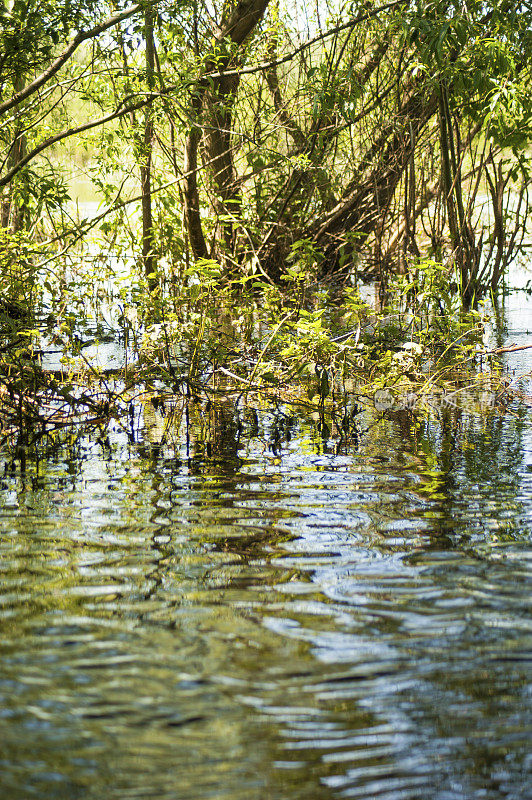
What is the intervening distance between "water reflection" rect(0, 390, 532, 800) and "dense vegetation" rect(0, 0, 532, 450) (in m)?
1.49

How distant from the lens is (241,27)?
818cm

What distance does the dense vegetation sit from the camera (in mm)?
5035

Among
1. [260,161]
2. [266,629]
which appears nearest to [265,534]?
[266,629]

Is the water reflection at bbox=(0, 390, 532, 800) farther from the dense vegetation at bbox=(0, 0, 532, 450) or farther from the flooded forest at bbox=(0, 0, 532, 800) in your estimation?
the dense vegetation at bbox=(0, 0, 532, 450)

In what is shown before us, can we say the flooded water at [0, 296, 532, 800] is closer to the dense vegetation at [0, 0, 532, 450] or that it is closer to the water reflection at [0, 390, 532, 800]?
the water reflection at [0, 390, 532, 800]

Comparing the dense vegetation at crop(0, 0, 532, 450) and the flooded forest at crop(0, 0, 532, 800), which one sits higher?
the dense vegetation at crop(0, 0, 532, 450)

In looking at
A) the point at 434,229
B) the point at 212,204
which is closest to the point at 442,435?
the point at 434,229

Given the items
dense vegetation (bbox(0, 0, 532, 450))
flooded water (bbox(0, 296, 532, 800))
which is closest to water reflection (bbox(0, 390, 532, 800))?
flooded water (bbox(0, 296, 532, 800))

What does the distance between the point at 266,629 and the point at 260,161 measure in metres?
6.86

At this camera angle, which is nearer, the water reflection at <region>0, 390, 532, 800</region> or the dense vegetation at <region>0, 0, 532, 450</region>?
the water reflection at <region>0, 390, 532, 800</region>

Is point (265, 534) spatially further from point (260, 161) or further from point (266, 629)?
point (260, 161)

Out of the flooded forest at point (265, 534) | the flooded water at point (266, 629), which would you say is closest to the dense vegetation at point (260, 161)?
the flooded forest at point (265, 534)

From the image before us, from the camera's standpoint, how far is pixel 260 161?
8320mm

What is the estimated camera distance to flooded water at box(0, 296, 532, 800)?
5.17 feet
